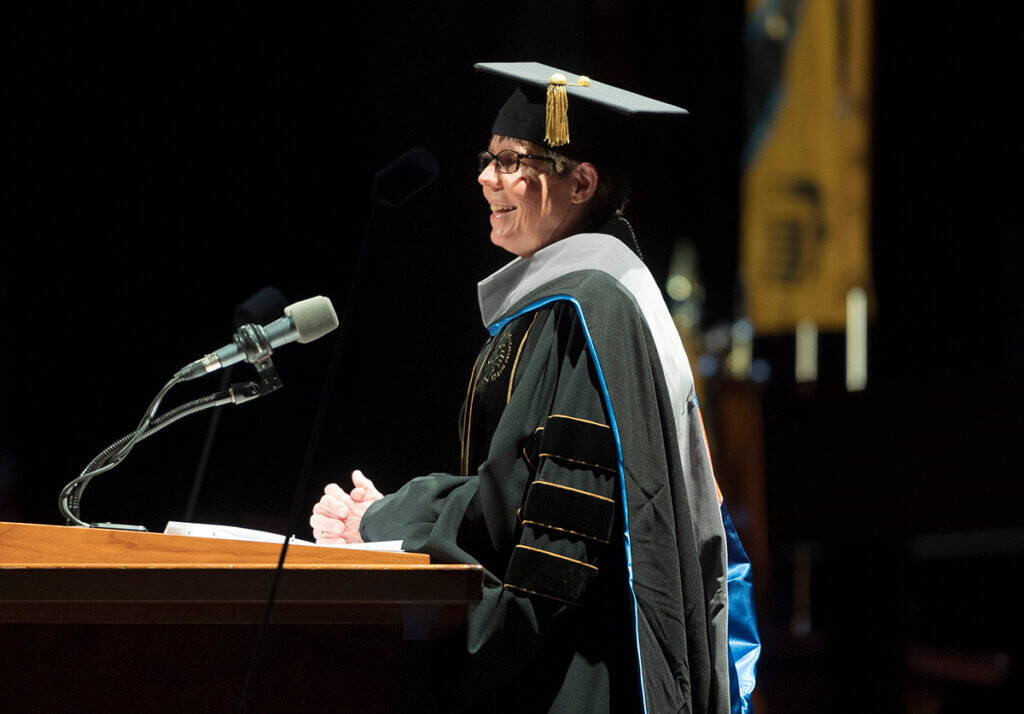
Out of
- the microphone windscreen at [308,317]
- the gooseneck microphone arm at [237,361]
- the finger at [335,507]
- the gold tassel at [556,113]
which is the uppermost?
the gold tassel at [556,113]

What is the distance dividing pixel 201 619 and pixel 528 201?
1.01m

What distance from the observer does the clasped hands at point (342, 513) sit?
5.84 ft

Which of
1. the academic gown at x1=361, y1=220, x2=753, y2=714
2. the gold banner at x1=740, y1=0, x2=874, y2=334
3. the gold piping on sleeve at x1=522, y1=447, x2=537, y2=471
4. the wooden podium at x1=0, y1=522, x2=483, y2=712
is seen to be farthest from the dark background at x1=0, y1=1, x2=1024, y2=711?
the gold banner at x1=740, y1=0, x2=874, y2=334

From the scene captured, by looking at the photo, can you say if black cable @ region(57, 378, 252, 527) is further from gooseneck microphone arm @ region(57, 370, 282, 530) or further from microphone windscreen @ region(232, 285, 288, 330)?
microphone windscreen @ region(232, 285, 288, 330)

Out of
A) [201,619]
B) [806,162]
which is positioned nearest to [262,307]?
[201,619]

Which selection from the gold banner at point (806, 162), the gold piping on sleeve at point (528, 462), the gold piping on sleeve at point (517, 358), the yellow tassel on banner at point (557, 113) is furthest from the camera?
the gold banner at point (806, 162)

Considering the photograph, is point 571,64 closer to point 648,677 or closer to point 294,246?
point 294,246

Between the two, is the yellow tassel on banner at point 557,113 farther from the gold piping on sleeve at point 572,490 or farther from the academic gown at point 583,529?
the gold piping on sleeve at point 572,490

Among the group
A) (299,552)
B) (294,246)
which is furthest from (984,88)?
(299,552)

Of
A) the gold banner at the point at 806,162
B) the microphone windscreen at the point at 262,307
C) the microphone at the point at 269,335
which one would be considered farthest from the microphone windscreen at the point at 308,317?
the gold banner at the point at 806,162

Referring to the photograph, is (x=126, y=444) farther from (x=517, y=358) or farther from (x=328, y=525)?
(x=517, y=358)

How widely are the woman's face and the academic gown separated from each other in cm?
24

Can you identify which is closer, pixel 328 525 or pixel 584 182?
pixel 328 525

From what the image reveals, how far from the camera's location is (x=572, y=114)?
1950 mm
